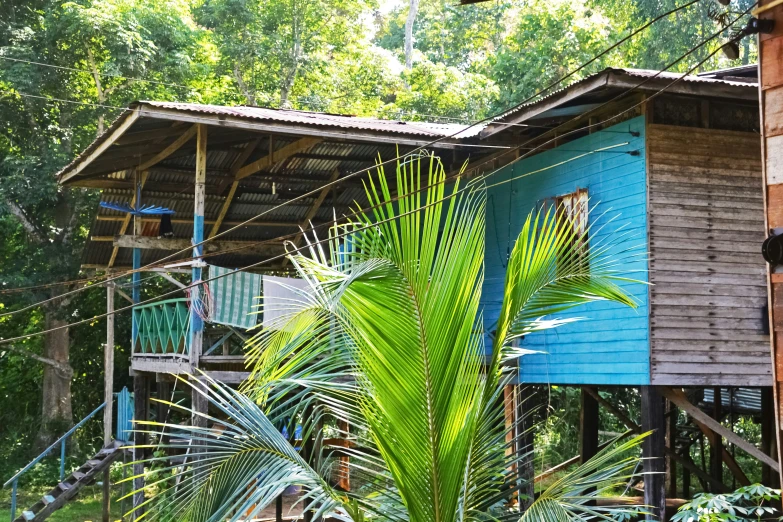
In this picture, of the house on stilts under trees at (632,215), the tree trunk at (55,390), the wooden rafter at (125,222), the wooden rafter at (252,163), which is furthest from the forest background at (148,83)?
the house on stilts under trees at (632,215)

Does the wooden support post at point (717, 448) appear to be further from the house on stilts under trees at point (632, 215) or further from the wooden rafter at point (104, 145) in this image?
the wooden rafter at point (104, 145)

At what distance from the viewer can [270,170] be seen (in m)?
12.5

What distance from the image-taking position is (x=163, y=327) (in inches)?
433

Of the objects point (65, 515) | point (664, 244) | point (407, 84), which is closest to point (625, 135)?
point (664, 244)

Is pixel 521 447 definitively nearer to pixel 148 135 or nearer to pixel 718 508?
pixel 718 508

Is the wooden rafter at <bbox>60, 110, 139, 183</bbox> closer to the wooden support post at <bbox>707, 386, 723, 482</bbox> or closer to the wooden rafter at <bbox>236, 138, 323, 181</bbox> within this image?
the wooden rafter at <bbox>236, 138, 323, 181</bbox>

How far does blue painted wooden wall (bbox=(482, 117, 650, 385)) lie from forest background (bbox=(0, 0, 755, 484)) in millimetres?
5785

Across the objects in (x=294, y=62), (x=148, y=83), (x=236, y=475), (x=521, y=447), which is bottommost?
(x=521, y=447)

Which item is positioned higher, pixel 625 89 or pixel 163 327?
pixel 625 89

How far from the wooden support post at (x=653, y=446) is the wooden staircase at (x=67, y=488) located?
7534 millimetres

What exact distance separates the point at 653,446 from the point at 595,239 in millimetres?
2354

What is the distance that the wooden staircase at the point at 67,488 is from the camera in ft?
41.0

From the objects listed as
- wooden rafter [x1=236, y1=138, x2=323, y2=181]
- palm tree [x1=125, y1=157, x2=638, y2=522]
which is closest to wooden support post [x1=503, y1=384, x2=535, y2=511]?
palm tree [x1=125, y1=157, x2=638, y2=522]

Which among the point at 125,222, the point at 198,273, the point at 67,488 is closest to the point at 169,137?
the point at 198,273
